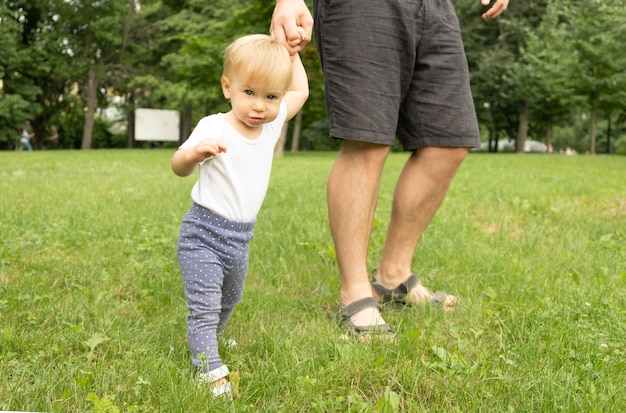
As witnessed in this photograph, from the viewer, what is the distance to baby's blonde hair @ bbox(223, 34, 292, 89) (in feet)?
6.84

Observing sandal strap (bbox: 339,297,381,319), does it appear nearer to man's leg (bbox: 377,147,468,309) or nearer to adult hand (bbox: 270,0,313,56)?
man's leg (bbox: 377,147,468,309)

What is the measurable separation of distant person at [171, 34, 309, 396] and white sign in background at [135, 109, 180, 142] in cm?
3300

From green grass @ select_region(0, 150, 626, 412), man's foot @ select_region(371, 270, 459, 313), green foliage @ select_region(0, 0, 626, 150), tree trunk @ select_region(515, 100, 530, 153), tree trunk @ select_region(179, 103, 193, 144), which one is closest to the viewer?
green grass @ select_region(0, 150, 626, 412)

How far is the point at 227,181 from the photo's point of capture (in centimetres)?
217

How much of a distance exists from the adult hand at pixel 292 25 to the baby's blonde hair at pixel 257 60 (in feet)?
0.62

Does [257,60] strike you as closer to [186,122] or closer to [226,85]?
[226,85]

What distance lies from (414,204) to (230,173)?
1124 mm

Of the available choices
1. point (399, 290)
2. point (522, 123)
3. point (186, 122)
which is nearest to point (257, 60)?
point (399, 290)

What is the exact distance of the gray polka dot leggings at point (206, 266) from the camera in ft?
6.95

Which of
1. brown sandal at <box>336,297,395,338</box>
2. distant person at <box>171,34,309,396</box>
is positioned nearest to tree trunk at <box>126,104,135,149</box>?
brown sandal at <box>336,297,395,338</box>

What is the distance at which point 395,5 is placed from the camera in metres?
2.71

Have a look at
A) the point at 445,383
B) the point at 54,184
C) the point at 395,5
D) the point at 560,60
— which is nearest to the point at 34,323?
the point at 445,383

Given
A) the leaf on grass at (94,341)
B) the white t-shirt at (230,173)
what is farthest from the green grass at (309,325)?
the white t-shirt at (230,173)

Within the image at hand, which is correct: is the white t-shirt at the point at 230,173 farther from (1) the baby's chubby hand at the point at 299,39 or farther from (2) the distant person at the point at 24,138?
(2) the distant person at the point at 24,138
